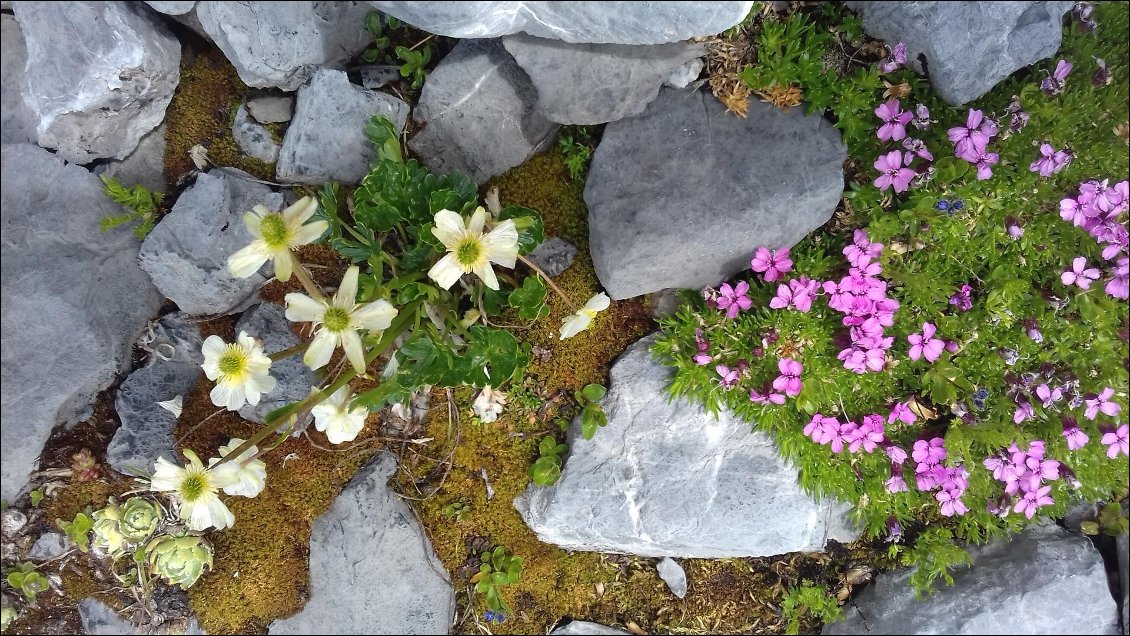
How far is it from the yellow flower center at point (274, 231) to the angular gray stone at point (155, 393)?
1297mm

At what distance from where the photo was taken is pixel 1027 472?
3.79 m

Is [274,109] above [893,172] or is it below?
below

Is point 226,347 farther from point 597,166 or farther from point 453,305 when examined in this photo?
point 597,166

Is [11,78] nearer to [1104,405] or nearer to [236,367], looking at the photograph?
[236,367]

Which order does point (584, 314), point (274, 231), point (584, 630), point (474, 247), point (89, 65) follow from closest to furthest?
point (274, 231)
point (474, 247)
point (584, 314)
point (89, 65)
point (584, 630)

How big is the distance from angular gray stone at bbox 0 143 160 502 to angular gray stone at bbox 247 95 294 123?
96cm

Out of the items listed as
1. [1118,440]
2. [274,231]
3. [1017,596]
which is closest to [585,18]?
[274,231]

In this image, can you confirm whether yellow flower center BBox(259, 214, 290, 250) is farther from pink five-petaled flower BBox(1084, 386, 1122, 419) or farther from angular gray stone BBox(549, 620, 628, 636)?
pink five-petaled flower BBox(1084, 386, 1122, 419)

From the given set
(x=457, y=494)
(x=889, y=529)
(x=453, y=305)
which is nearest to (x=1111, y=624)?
(x=889, y=529)

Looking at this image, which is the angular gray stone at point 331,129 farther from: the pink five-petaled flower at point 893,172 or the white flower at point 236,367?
the pink five-petaled flower at point 893,172

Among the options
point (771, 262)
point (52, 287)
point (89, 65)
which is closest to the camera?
point (89, 65)

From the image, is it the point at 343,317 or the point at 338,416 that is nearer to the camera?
the point at 343,317

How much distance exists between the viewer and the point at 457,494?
13.5 feet

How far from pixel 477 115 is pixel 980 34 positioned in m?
2.61
